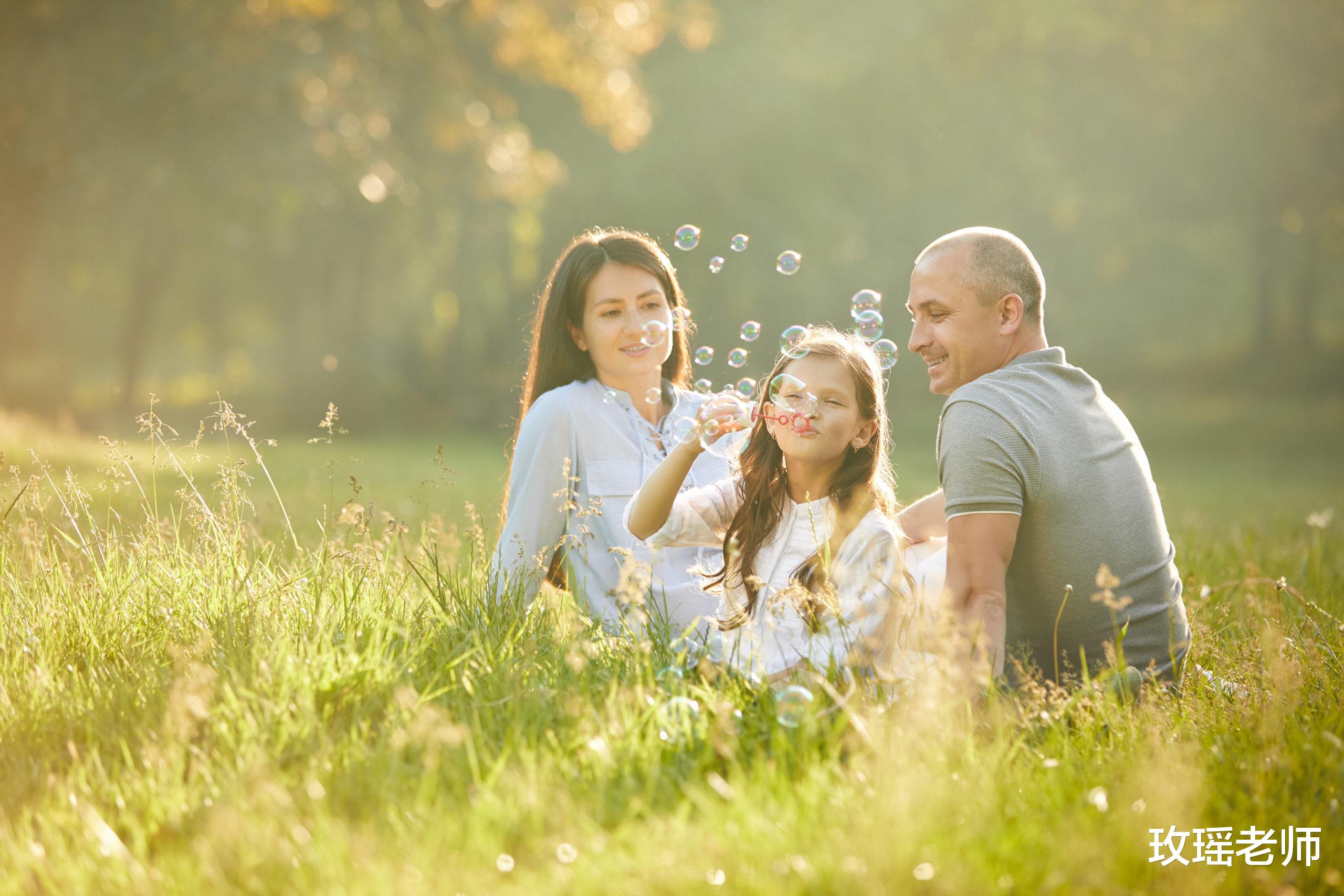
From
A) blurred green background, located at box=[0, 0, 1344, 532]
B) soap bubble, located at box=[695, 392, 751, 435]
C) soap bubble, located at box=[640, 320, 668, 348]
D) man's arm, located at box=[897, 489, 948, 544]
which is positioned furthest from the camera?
blurred green background, located at box=[0, 0, 1344, 532]

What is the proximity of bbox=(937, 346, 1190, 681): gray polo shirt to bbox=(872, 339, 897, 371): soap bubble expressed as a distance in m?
0.51

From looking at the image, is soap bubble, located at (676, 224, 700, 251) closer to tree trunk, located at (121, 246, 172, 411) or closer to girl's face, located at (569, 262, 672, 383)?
girl's face, located at (569, 262, 672, 383)

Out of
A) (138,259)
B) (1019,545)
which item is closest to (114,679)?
(1019,545)

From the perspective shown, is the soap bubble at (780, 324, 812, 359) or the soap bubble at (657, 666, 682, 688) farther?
the soap bubble at (780, 324, 812, 359)

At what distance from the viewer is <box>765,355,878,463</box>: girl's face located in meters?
3.86

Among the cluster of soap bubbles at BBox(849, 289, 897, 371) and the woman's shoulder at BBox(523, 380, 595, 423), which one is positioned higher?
the cluster of soap bubbles at BBox(849, 289, 897, 371)

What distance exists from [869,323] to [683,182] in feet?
78.7

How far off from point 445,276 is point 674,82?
48.1ft

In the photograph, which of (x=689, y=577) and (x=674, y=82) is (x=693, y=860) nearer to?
(x=689, y=577)

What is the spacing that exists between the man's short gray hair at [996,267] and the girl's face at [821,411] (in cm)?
51

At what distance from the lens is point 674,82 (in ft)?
93.7

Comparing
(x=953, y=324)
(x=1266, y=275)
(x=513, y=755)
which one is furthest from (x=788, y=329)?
(x=1266, y=275)

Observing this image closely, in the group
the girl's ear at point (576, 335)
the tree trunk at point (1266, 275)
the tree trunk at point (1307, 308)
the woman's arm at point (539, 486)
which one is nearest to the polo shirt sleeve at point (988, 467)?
the woman's arm at point (539, 486)

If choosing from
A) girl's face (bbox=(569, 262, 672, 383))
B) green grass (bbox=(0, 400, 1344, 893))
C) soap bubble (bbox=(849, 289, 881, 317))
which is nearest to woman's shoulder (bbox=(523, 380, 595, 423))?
girl's face (bbox=(569, 262, 672, 383))
